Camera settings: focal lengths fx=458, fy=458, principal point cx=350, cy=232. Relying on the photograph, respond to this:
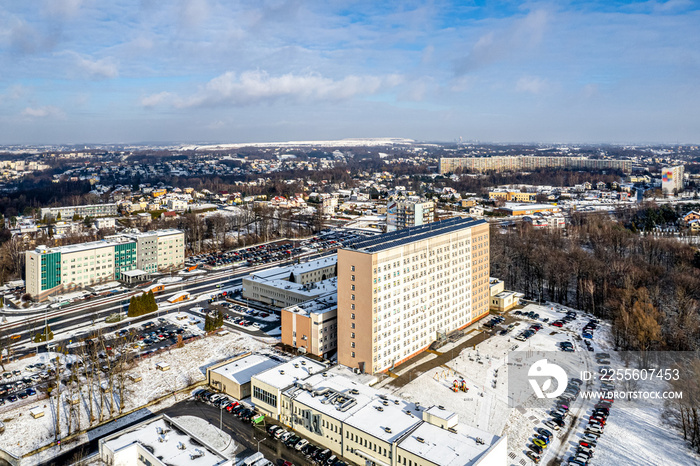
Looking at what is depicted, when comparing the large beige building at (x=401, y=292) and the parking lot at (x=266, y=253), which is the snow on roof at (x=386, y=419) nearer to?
the large beige building at (x=401, y=292)

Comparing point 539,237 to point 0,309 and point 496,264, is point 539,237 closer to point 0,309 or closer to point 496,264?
point 496,264

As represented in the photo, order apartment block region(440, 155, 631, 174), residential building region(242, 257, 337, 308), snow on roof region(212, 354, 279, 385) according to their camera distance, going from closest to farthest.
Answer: snow on roof region(212, 354, 279, 385), residential building region(242, 257, 337, 308), apartment block region(440, 155, 631, 174)

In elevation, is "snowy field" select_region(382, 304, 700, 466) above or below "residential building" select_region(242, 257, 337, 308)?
below

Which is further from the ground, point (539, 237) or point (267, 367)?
point (539, 237)

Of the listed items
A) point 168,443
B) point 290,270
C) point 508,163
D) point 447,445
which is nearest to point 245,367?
point 168,443

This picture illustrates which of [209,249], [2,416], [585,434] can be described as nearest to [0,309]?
[2,416]

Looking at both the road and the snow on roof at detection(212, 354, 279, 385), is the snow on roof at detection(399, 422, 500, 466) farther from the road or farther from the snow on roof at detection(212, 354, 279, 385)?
the snow on roof at detection(212, 354, 279, 385)

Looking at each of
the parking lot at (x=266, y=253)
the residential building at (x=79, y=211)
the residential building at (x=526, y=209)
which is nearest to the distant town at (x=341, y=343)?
the parking lot at (x=266, y=253)

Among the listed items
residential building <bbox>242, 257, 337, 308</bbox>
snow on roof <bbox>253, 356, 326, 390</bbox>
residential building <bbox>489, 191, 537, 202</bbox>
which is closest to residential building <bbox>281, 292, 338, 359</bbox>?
snow on roof <bbox>253, 356, 326, 390</bbox>
